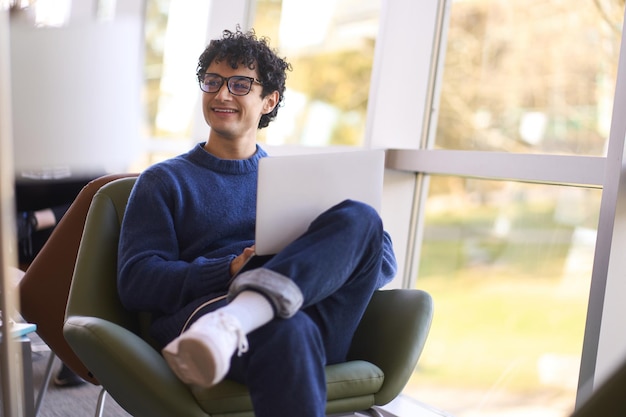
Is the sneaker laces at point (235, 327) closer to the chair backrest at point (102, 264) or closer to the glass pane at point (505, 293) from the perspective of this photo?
the chair backrest at point (102, 264)

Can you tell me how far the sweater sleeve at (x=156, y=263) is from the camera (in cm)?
176

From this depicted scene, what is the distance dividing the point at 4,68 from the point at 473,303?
2.06 metres

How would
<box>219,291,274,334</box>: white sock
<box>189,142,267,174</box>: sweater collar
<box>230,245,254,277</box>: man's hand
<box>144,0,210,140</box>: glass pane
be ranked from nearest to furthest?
<box>219,291,274,334</box>: white sock < <box>230,245,254,277</box>: man's hand < <box>189,142,267,174</box>: sweater collar < <box>144,0,210,140</box>: glass pane

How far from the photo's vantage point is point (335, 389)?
1.68m

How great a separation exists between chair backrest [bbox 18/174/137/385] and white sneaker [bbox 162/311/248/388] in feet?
2.67

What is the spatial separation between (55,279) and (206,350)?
96 cm

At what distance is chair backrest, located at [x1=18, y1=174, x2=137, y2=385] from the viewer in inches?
82.9

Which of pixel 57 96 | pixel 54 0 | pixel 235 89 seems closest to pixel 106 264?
pixel 235 89

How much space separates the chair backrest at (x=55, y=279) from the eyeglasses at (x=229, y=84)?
41 centimetres

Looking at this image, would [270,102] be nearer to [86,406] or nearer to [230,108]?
[230,108]

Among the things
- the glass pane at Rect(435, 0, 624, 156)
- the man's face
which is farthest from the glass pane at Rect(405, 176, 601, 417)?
the man's face

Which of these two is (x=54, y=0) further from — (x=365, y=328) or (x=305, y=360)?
(x=365, y=328)

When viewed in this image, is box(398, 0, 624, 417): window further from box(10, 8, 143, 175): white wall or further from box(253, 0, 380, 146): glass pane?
box(10, 8, 143, 175): white wall

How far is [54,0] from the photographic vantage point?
130 centimetres
